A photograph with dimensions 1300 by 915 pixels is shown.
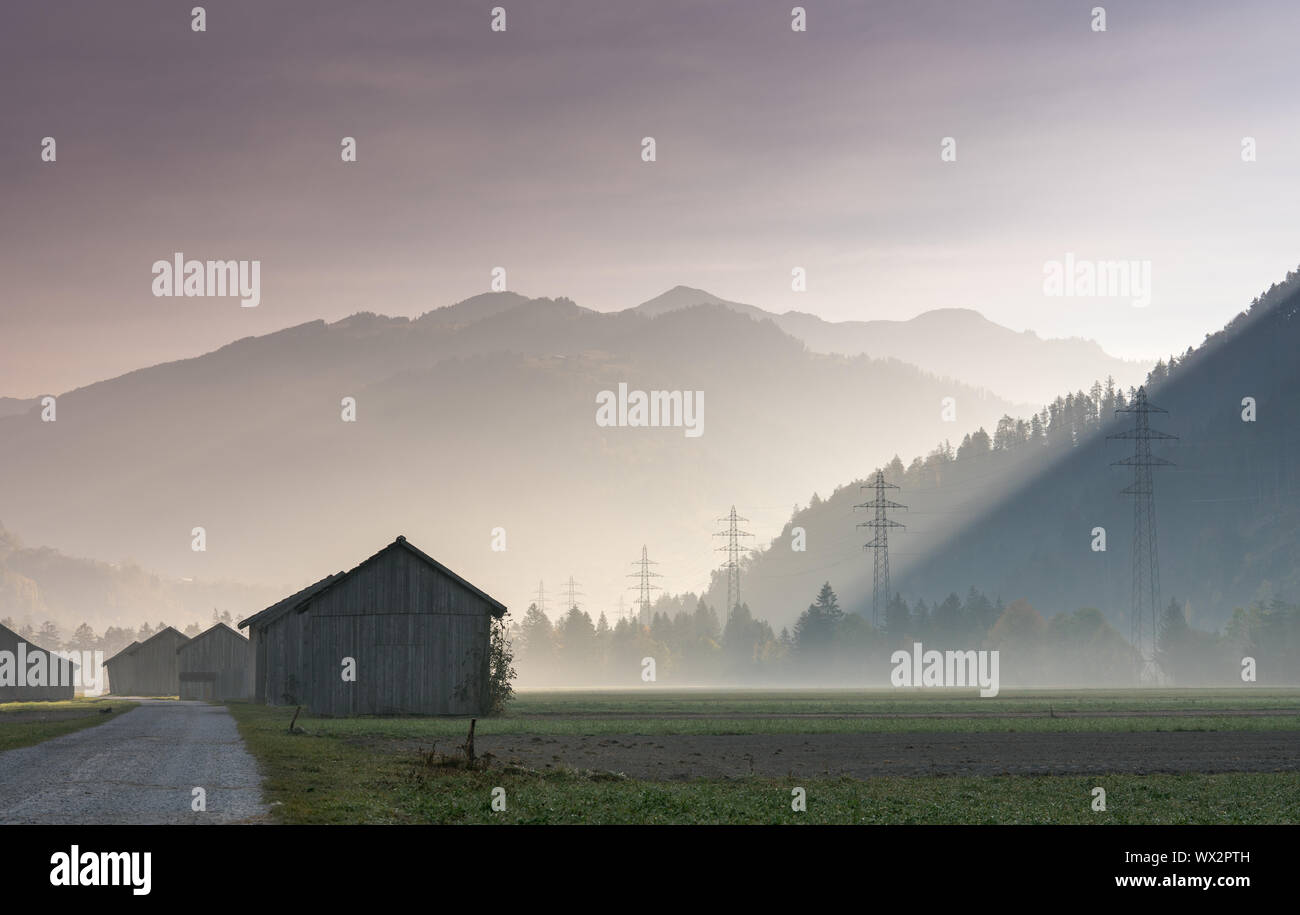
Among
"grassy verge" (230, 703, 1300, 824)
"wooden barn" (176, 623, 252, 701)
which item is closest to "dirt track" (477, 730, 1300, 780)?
"grassy verge" (230, 703, 1300, 824)

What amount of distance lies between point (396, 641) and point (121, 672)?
102 m

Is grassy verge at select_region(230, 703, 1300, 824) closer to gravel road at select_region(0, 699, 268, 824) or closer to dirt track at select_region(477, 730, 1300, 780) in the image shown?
gravel road at select_region(0, 699, 268, 824)

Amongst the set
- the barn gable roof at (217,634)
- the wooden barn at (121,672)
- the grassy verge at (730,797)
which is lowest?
the wooden barn at (121,672)

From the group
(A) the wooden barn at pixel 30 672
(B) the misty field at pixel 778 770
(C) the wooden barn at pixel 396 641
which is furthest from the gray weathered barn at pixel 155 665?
(B) the misty field at pixel 778 770

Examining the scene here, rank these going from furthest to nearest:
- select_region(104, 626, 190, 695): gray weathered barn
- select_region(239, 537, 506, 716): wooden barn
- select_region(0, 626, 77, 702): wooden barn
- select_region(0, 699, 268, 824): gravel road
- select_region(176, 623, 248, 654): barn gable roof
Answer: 1. select_region(104, 626, 190, 695): gray weathered barn
2. select_region(176, 623, 248, 654): barn gable roof
3. select_region(0, 626, 77, 702): wooden barn
4. select_region(239, 537, 506, 716): wooden barn
5. select_region(0, 699, 268, 824): gravel road

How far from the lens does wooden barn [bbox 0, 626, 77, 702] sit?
117 m

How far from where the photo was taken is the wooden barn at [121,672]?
156m

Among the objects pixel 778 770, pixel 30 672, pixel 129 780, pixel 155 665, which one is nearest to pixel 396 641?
pixel 778 770

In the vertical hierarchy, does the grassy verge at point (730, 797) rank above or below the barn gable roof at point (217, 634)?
above

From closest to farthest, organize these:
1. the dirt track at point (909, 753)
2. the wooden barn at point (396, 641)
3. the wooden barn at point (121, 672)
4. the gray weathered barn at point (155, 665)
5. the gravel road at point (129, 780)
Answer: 1. the gravel road at point (129, 780)
2. the dirt track at point (909, 753)
3. the wooden barn at point (396, 641)
4. the gray weathered barn at point (155, 665)
5. the wooden barn at point (121, 672)

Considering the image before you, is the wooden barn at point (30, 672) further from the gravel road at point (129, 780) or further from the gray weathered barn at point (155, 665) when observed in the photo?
the gravel road at point (129, 780)

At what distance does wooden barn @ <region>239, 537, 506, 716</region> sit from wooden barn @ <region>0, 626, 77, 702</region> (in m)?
58.3

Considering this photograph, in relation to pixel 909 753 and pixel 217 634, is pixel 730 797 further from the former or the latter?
→ pixel 217 634

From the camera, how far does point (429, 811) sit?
25.5 metres
